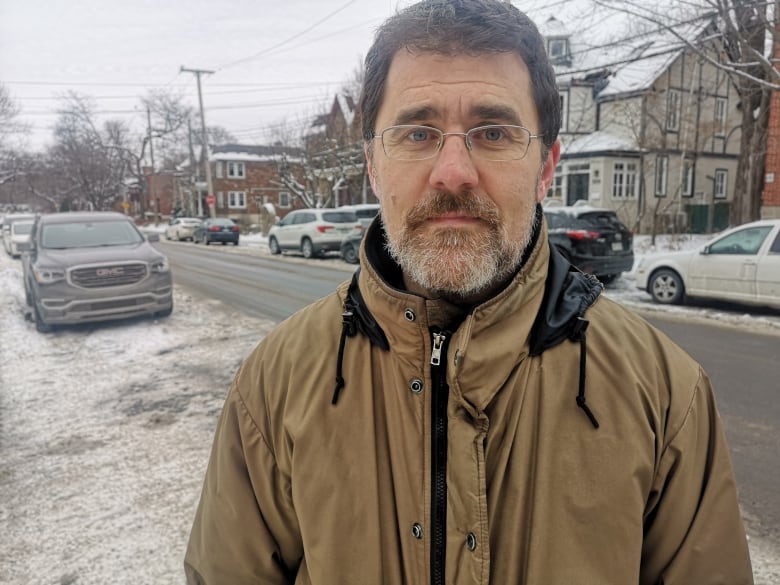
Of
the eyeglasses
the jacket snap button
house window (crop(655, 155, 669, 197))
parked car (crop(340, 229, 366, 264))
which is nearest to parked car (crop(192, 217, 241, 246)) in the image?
parked car (crop(340, 229, 366, 264))

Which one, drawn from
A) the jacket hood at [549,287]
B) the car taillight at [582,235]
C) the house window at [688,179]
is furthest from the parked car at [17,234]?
the house window at [688,179]

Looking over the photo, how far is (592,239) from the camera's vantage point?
11430 millimetres

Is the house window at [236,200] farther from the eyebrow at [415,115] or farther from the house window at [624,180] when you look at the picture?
the eyebrow at [415,115]

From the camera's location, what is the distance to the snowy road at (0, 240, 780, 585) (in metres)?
2.84

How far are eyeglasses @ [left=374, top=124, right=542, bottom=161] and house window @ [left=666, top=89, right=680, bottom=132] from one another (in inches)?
935

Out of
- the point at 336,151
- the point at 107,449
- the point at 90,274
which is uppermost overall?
the point at 336,151

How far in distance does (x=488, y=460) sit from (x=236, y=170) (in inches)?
2387

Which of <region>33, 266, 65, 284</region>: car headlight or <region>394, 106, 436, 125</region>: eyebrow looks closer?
<region>394, 106, 436, 125</region>: eyebrow

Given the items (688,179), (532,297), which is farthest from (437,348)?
(688,179)

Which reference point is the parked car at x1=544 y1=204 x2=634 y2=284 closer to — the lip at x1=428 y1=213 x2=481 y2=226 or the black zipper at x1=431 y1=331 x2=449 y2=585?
the lip at x1=428 y1=213 x2=481 y2=226

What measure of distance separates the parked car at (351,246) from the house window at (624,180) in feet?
49.6

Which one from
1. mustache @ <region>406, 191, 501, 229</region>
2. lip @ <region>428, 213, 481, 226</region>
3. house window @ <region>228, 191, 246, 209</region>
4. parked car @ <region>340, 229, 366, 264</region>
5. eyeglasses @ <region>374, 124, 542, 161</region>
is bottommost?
parked car @ <region>340, 229, 366, 264</region>

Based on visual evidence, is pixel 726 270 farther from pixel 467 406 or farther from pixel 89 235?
pixel 89 235

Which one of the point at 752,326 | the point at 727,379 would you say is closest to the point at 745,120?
the point at 752,326
